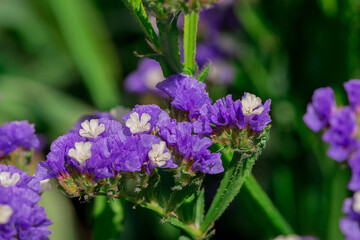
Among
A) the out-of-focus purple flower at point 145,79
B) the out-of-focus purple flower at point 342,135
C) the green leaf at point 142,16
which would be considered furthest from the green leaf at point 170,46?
the out-of-focus purple flower at point 145,79

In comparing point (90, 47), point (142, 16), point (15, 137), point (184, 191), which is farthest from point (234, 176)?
point (90, 47)

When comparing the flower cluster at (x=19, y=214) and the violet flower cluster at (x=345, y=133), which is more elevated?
the flower cluster at (x=19, y=214)

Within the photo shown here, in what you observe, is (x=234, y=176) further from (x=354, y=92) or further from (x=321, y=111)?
(x=354, y=92)

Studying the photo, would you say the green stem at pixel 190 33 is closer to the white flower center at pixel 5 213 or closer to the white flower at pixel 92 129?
the white flower at pixel 92 129

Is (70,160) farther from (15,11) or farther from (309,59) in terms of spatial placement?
(15,11)

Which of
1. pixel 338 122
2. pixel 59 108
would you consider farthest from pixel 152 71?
pixel 338 122

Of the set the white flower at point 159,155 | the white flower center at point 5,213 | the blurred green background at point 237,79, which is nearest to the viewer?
the white flower center at point 5,213

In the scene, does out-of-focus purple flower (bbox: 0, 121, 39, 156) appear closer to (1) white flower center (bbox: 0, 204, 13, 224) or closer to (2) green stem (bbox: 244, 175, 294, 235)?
(1) white flower center (bbox: 0, 204, 13, 224)
